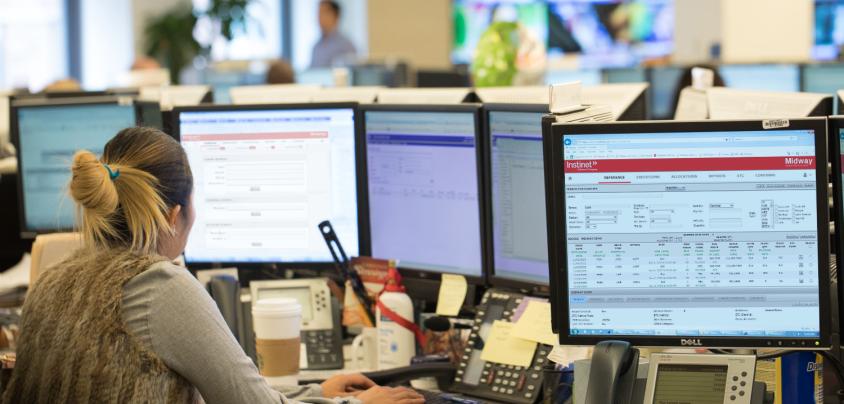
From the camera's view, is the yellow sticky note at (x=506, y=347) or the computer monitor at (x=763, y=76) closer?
the yellow sticky note at (x=506, y=347)

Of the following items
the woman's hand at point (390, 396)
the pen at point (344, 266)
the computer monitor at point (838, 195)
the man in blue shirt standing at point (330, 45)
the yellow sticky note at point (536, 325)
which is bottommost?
the woman's hand at point (390, 396)

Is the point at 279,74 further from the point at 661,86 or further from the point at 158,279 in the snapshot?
the point at 158,279

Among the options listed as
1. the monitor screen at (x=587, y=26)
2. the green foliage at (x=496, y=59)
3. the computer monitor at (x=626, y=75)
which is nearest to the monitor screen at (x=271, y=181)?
the green foliage at (x=496, y=59)

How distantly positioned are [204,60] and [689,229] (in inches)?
357

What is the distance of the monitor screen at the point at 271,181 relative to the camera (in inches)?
106

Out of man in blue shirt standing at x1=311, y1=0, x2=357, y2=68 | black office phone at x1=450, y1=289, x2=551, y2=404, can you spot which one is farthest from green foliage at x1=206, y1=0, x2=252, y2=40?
black office phone at x1=450, y1=289, x2=551, y2=404

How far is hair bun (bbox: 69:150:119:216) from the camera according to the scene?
1.84 m

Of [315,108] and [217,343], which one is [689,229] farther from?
[315,108]

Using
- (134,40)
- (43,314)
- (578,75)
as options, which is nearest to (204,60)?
(134,40)

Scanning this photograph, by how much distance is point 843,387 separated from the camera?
6.51ft

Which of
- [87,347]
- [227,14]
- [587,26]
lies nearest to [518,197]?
[87,347]

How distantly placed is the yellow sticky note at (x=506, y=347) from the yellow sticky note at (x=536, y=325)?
12 mm

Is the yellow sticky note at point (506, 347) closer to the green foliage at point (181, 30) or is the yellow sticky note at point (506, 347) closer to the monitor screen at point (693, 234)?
the monitor screen at point (693, 234)

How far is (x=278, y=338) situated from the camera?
2.45m
